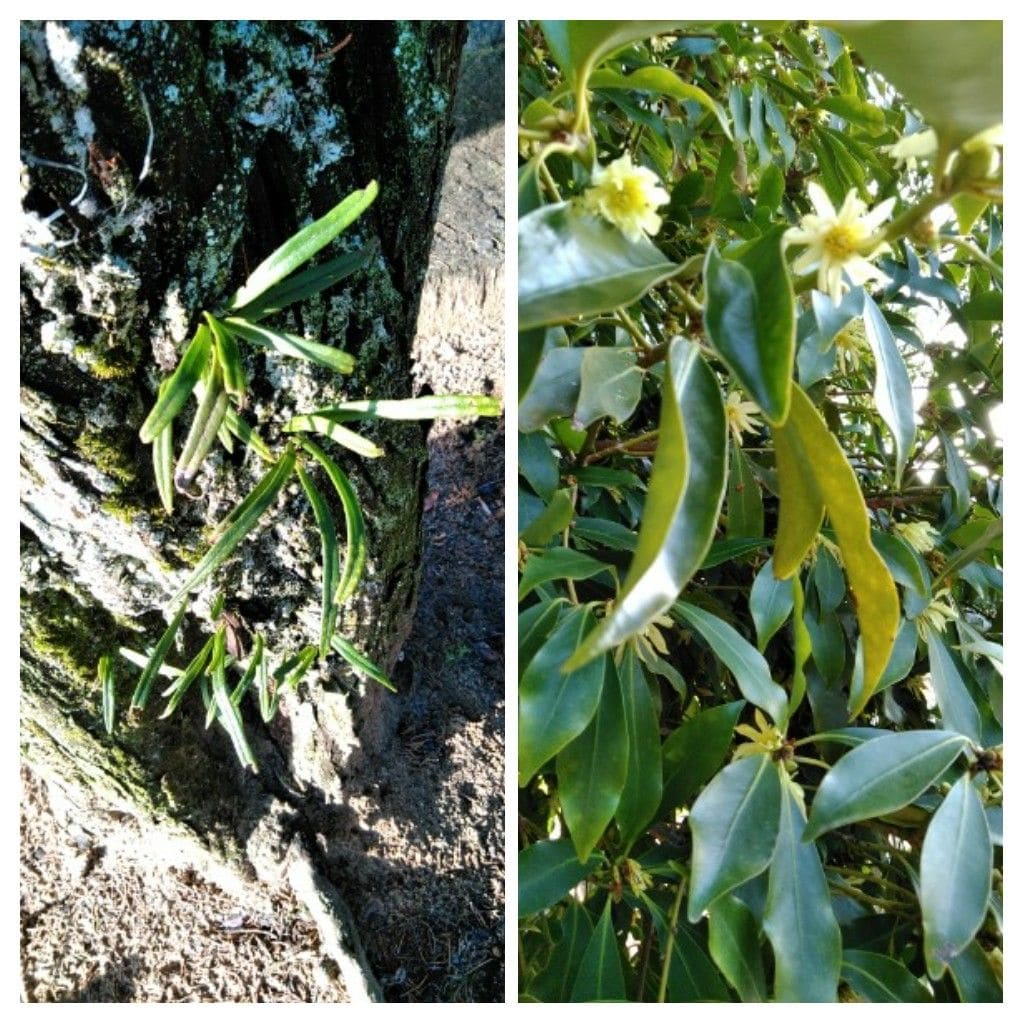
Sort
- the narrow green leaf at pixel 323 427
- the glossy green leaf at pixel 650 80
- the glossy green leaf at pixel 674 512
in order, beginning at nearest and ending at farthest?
the glossy green leaf at pixel 674 512, the glossy green leaf at pixel 650 80, the narrow green leaf at pixel 323 427

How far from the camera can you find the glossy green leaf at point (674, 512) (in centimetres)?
21

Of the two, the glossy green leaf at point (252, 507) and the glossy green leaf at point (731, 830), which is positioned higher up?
the glossy green leaf at point (252, 507)

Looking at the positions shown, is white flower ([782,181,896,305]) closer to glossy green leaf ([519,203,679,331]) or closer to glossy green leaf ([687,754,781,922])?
glossy green leaf ([519,203,679,331])

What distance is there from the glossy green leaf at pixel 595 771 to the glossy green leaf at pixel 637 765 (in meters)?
0.02

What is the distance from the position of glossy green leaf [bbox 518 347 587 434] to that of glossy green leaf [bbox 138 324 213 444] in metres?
0.15

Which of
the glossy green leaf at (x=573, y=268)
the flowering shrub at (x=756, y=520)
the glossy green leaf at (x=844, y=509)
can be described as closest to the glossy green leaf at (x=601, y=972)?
the flowering shrub at (x=756, y=520)

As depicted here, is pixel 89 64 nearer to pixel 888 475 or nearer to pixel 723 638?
pixel 723 638

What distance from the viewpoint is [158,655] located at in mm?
491

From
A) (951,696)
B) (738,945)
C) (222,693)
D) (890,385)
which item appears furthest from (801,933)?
(222,693)

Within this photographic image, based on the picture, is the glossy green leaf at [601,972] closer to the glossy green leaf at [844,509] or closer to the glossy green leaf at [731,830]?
the glossy green leaf at [731,830]

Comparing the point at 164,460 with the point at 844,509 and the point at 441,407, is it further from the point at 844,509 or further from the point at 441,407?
the point at 844,509

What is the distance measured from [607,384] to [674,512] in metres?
0.18

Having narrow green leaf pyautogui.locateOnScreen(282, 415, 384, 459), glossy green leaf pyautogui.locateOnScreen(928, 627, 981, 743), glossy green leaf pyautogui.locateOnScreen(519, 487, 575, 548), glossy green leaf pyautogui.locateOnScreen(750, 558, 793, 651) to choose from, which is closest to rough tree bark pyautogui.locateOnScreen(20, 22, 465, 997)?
narrow green leaf pyautogui.locateOnScreen(282, 415, 384, 459)

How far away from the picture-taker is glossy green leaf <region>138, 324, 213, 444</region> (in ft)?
1.22
